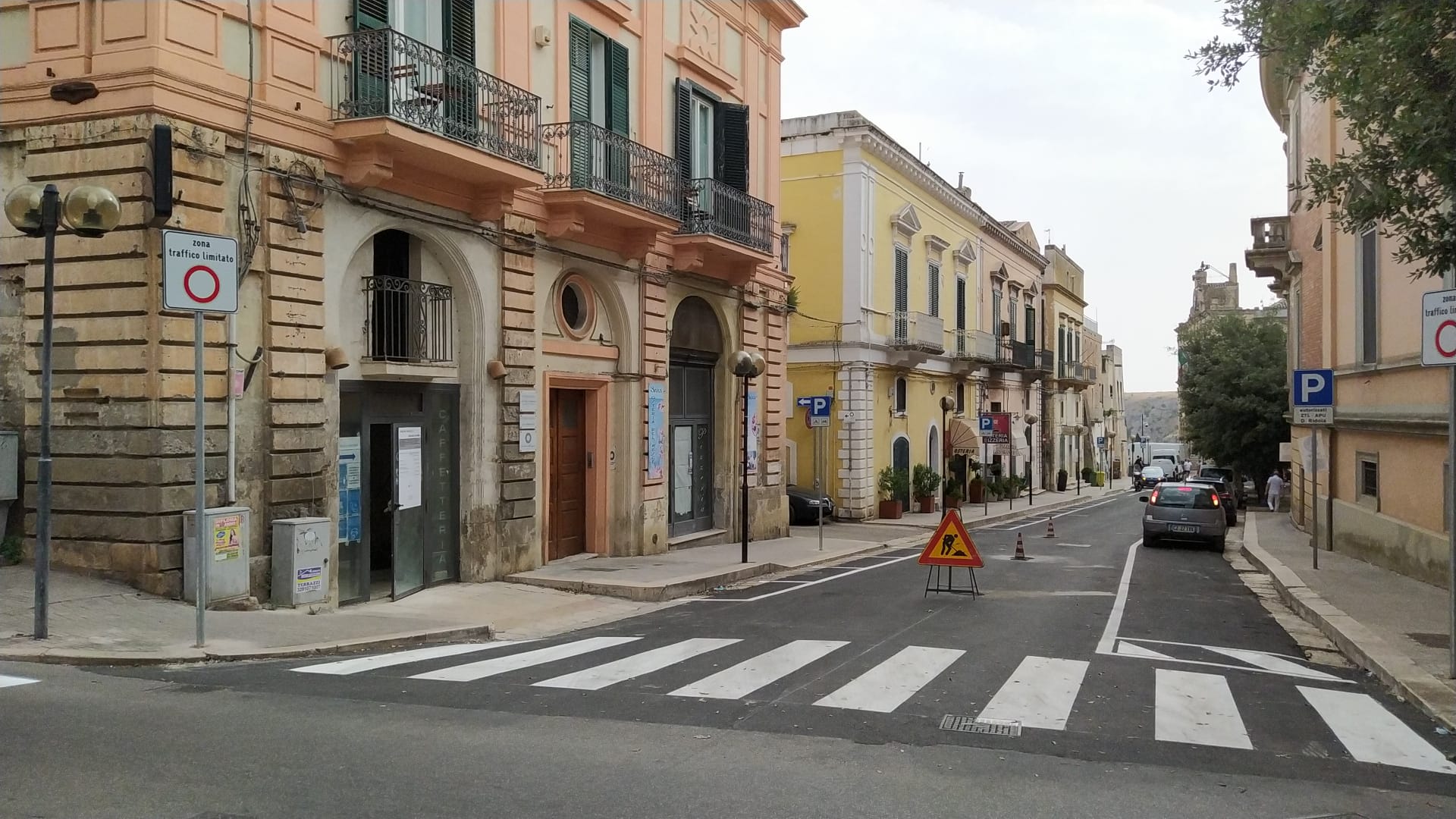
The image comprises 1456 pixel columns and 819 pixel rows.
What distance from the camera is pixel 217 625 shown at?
973 cm

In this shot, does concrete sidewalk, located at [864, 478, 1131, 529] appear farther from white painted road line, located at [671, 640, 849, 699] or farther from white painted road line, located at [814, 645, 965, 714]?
white painted road line, located at [814, 645, 965, 714]

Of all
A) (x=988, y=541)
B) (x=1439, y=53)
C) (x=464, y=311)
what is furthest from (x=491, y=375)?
(x=988, y=541)

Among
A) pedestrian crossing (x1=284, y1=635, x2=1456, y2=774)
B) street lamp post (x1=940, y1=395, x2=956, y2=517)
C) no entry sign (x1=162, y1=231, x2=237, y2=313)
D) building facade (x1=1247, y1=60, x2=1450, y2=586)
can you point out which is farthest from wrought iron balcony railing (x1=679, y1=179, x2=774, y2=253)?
street lamp post (x1=940, y1=395, x2=956, y2=517)

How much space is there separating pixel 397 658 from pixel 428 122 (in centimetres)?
641

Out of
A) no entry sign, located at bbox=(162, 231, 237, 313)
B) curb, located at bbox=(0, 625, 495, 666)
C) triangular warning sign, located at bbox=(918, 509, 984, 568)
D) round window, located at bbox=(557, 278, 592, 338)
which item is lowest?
curb, located at bbox=(0, 625, 495, 666)

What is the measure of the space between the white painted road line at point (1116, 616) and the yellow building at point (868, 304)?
11611mm

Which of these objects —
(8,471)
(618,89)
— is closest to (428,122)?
(8,471)

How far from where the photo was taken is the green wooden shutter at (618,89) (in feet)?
57.9

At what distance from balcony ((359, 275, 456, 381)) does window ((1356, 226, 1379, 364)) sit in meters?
14.6

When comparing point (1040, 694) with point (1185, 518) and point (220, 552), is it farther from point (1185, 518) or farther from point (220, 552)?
point (1185, 518)

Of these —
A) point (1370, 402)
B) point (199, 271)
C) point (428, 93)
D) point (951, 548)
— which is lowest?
point (951, 548)

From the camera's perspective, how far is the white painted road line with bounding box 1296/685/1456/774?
21.2 feet

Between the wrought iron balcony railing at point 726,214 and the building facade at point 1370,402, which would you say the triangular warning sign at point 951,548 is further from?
the wrought iron balcony railing at point 726,214

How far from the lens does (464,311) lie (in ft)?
48.4
